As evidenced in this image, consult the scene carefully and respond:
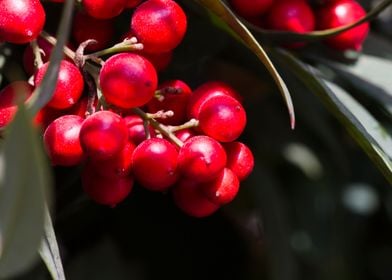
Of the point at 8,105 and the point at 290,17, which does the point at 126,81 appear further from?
the point at 290,17

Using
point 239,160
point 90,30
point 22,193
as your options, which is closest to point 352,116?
point 239,160

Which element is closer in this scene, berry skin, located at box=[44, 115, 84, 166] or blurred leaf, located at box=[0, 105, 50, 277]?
blurred leaf, located at box=[0, 105, 50, 277]

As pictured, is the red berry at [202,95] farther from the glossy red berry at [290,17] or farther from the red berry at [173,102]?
the glossy red berry at [290,17]

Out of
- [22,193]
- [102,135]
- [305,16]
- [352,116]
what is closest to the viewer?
[22,193]

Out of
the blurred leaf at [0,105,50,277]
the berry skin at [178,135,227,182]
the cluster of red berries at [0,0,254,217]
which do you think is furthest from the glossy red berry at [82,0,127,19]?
the blurred leaf at [0,105,50,277]

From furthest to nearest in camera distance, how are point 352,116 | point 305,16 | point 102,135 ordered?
point 305,16 → point 352,116 → point 102,135

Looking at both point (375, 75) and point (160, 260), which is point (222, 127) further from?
point (160, 260)

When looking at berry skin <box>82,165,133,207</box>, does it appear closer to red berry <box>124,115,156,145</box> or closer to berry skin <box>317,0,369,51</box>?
red berry <box>124,115,156,145</box>

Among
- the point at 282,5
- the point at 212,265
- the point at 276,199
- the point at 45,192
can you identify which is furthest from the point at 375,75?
the point at 45,192
